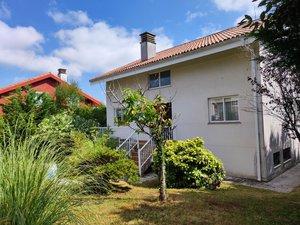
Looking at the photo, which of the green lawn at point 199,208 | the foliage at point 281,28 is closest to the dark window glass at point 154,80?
the green lawn at point 199,208

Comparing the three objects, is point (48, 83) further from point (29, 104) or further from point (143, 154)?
point (143, 154)

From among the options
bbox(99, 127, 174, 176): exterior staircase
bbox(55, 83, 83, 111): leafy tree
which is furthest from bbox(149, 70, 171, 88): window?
bbox(55, 83, 83, 111): leafy tree

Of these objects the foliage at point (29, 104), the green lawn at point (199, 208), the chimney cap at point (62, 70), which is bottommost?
the green lawn at point (199, 208)

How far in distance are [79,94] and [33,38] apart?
9474mm

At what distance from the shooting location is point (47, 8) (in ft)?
45.4

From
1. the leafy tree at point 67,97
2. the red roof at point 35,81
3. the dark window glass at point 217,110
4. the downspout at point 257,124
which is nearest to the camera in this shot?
the downspout at point 257,124

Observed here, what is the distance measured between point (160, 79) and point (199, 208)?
10594 millimetres

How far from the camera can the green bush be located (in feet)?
35.8

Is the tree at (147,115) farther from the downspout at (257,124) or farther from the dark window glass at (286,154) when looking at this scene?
the dark window glass at (286,154)

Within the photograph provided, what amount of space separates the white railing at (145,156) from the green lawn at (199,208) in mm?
3936

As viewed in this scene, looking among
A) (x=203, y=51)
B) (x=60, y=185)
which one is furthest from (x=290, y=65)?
(x=203, y=51)

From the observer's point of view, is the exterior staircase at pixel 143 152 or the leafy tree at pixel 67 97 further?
the leafy tree at pixel 67 97

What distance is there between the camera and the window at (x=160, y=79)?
16.9m

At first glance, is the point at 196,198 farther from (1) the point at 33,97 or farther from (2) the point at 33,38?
(2) the point at 33,38
